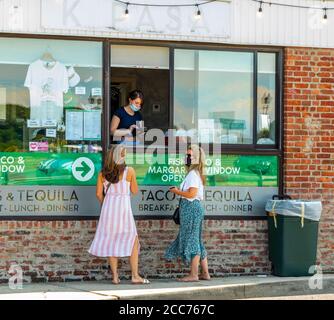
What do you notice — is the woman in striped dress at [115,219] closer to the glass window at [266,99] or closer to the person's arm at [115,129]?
the person's arm at [115,129]

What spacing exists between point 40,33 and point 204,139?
2865mm

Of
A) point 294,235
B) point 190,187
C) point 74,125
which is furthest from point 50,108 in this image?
point 294,235

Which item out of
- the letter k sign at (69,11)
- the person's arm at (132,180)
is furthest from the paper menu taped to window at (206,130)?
the letter k sign at (69,11)

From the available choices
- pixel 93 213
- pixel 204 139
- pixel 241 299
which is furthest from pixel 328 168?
pixel 93 213

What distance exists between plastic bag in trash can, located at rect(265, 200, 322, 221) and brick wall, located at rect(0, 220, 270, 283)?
57cm

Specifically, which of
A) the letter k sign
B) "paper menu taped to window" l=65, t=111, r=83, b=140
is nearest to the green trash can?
"paper menu taped to window" l=65, t=111, r=83, b=140

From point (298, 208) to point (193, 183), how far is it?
5.22ft

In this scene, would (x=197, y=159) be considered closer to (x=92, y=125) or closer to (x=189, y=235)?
(x=189, y=235)

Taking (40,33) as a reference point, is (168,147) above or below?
below

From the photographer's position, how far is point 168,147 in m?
13.4

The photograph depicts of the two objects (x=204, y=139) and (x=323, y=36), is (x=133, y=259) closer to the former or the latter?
(x=204, y=139)

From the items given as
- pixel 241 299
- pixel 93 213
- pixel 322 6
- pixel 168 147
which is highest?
pixel 322 6

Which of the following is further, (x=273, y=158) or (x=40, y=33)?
(x=273, y=158)

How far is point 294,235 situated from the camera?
42.8 ft
